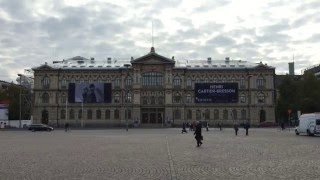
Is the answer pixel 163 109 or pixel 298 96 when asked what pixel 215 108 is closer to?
pixel 163 109

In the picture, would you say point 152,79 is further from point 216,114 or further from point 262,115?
point 262,115

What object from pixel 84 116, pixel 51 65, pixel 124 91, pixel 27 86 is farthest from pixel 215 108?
pixel 27 86

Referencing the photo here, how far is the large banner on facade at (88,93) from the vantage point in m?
127

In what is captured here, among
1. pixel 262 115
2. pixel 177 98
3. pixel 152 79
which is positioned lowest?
pixel 262 115

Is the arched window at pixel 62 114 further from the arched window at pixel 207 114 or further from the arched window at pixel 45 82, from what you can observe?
the arched window at pixel 207 114

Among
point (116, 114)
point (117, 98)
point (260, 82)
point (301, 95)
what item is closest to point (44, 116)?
point (116, 114)

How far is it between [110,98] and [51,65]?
20.0 meters

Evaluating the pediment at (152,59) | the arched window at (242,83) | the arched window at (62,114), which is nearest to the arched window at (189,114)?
the pediment at (152,59)

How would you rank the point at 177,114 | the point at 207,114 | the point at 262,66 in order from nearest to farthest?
the point at 207,114 → the point at 177,114 → the point at 262,66

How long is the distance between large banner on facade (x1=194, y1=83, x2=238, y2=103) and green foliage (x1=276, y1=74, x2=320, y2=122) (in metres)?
13.2

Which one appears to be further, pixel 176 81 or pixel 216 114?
pixel 176 81

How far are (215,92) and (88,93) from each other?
1307 inches

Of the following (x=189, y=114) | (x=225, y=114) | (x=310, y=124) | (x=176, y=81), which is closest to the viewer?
(x=310, y=124)

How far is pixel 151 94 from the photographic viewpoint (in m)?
130
